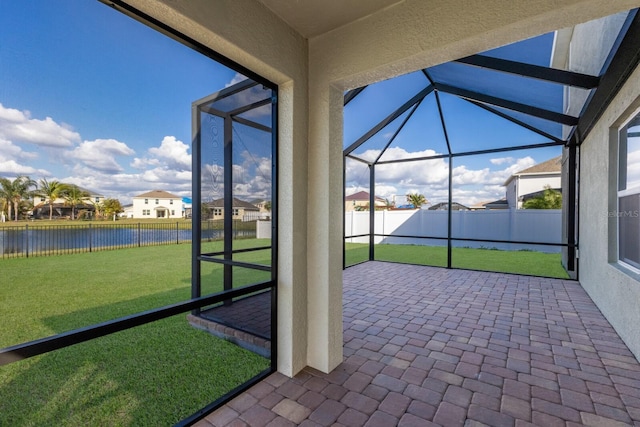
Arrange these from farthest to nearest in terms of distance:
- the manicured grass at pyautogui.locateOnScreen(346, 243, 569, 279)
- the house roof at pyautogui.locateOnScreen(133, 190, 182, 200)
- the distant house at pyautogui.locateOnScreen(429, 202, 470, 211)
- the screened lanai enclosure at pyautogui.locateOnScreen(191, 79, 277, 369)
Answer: the distant house at pyautogui.locateOnScreen(429, 202, 470, 211), the manicured grass at pyautogui.locateOnScreen(346, 243, 569, 279), the screened lanai enclosure at pyautogui.locateOnScreen(191, 79, 277, 369), the house roof at pyautogui.locateOnScreen(133, 190, 182, 200)

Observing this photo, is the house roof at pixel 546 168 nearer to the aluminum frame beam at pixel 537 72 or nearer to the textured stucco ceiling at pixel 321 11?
the aluminum frame beam at pixel 537 72

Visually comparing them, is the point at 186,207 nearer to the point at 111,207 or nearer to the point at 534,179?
the point at 111,207

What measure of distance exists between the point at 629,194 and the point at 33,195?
16.1 ft

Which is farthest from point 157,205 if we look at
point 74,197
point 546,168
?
point 546,168

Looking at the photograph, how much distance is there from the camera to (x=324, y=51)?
2336 mm

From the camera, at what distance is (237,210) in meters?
2.84

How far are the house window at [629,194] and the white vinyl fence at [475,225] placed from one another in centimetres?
562

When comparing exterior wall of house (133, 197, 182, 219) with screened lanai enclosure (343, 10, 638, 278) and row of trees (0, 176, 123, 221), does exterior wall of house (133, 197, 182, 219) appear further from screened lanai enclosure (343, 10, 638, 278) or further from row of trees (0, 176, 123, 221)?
screened lanai enclosure (343, 10, 638, 278)

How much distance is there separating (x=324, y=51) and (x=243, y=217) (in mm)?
1598

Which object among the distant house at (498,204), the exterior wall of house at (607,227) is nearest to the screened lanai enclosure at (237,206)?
the exterior wall of house at (607,227)

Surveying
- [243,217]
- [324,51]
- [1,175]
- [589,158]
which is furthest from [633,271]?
[1,175]

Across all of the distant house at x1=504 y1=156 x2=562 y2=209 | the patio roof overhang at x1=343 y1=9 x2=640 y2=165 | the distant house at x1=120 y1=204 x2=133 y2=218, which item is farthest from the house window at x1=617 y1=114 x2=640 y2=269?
the distant house at x1=504 y1=156 x2=562 y2=209

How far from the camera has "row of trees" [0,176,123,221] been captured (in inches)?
52.0

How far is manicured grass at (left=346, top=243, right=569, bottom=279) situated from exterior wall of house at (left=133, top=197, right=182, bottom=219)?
5.41 metres
